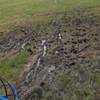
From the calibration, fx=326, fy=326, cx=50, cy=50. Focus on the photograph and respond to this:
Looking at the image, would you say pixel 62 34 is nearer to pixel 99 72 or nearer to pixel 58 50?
pixel 58 50

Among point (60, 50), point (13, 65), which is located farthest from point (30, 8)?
point (13, 65)

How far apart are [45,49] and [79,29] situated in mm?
2963

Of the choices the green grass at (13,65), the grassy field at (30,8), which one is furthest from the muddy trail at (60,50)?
the grassy field at (30,8)

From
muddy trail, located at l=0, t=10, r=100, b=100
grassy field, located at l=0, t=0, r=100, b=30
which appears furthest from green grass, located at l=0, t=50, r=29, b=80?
grassy field, located at l=0, t=0, r=100, b=30

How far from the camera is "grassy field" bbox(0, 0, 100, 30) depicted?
1803 centimetres

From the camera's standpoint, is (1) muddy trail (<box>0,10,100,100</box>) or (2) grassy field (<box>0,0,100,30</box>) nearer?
(1) muddy trail (<box>0,10,100,100</box>)

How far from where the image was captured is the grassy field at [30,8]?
18.0 meters

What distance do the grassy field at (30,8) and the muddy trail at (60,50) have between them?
245 centimetres

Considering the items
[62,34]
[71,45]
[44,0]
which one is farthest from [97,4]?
[71,45]

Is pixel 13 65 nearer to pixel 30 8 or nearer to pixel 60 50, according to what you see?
pixel 60 50

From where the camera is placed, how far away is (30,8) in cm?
2106

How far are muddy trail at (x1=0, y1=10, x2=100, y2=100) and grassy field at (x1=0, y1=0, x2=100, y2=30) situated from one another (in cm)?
245

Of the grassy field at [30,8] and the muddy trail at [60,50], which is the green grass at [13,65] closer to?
the muddy trail at [60,50]

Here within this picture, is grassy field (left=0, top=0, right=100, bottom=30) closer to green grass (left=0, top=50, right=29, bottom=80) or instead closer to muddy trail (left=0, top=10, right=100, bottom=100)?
muddy trail (left=0, top=10, right=100, bottom=100)
